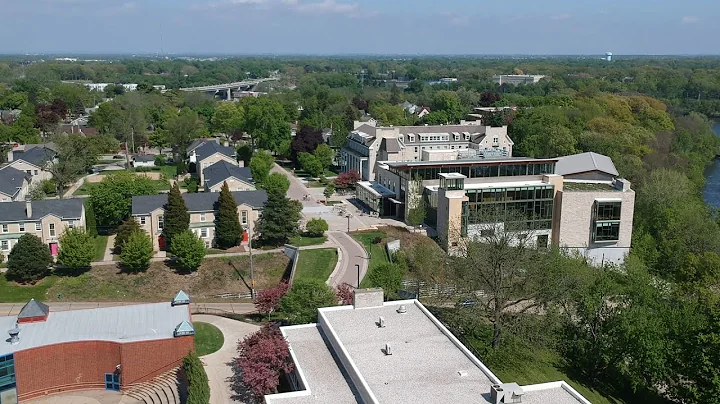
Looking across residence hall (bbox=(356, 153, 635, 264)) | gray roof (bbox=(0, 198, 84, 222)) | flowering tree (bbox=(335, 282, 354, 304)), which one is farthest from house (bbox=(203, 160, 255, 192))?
flowering tree (bbox=(335, 282, 354, 304))

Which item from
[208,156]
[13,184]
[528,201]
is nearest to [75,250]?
[13,184]

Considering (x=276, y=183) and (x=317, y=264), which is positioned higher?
(x=276, y=183)

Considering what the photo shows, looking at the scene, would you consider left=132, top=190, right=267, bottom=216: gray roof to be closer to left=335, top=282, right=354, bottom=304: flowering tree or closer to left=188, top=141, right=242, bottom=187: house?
left=188, top=141, right=242, bottom=187: house

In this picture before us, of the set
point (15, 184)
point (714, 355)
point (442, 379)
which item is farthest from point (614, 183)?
point (15, 184)

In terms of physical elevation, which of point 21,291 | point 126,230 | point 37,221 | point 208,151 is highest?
point 208,151

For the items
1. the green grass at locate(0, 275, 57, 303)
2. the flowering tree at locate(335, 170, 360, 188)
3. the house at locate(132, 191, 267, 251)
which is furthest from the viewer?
the flowering tree at locate(335, 170, 360, 188)

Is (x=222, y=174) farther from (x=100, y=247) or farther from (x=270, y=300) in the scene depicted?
(x=270, y=300)
